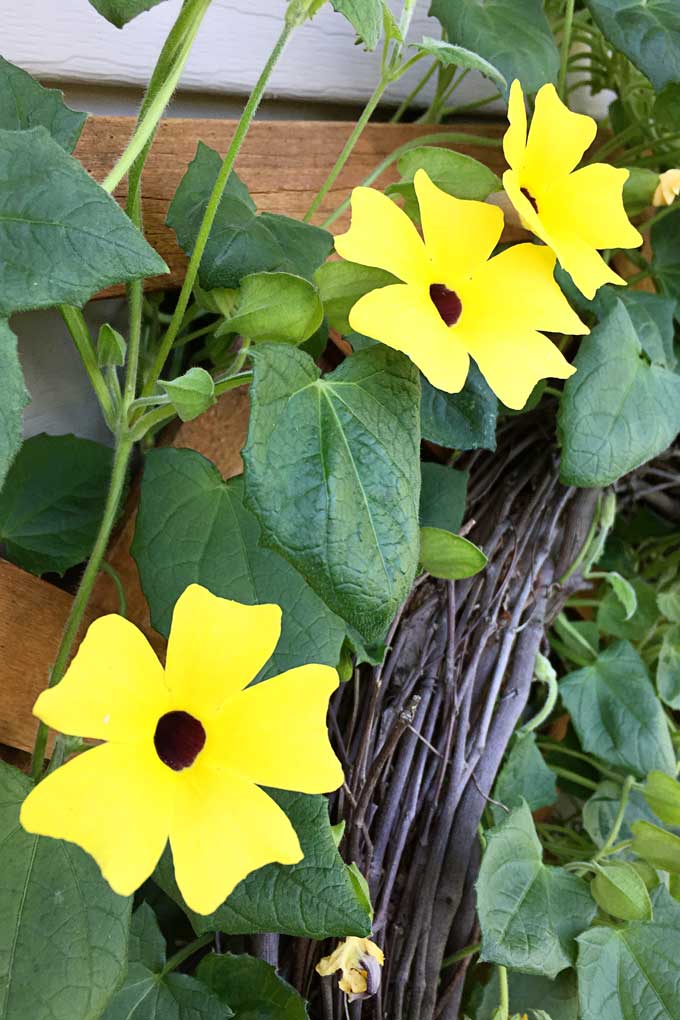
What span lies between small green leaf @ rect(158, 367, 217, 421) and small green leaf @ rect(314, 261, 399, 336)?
9 centimetres

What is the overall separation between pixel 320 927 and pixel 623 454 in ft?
1.09

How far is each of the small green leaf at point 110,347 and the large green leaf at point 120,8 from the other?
0.14 m

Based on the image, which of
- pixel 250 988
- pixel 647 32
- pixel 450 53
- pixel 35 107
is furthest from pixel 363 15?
pixel 250 988

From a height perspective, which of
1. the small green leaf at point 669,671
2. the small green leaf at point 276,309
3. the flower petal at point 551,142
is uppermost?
the flower petal at point 551,142

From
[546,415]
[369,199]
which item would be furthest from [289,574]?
[546,415]

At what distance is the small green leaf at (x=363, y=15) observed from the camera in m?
0.42

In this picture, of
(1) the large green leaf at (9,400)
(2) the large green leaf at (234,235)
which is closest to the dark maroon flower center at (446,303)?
(2) the large green leaf at (234,235)

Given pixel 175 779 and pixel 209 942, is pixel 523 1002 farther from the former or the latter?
pixel 175 779

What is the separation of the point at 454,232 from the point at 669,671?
507 mm

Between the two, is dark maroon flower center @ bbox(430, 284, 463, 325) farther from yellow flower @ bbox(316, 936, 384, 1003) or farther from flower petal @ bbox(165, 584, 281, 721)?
yellow flower @ bbox(316, 936, 384, 1003)

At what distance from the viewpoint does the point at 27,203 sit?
37cm

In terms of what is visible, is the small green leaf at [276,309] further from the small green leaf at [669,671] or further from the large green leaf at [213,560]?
the small green leaf at [669,671]

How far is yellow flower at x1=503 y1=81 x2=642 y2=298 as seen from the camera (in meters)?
0.50

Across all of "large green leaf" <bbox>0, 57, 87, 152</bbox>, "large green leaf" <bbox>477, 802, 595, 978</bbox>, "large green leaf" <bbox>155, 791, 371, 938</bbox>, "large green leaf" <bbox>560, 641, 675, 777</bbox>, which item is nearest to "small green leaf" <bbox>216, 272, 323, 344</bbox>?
"large green leaf" <bbox>0, 57, 87, 152</bbox>
